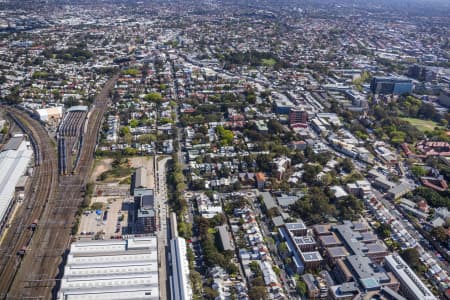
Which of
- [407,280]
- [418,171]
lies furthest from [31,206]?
[418,171]

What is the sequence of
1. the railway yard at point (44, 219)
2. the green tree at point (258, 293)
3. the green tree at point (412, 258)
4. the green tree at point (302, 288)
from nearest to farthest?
1. the green tree at point (258, 293)
2. the green tree at point (302, 288)
3. the railway yard at point (44, 219)
4. the green tree at point (412, 258)

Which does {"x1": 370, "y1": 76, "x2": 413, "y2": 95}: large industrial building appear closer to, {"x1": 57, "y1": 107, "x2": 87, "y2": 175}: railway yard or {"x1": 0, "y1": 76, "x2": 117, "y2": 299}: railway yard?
{"x1": 0, "y1": 76, "x2": 117, "y2": 299}: railway yard

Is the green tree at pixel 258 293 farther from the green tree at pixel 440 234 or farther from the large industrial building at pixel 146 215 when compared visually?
the green tree at pixel 440 234

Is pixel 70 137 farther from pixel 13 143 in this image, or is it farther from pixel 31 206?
pixel 31 206

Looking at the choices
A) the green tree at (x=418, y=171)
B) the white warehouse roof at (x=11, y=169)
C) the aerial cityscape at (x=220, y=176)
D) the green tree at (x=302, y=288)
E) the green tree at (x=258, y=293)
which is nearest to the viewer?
the green tree at (x=258, y=293)

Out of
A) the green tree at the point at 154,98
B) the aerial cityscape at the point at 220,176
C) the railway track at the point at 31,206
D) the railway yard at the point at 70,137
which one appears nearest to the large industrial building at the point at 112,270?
the aerial cityscape at the point at 220,176

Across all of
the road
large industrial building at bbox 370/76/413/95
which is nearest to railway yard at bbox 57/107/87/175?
the road

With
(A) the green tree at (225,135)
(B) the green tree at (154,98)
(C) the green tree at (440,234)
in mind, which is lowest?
(C) the green tree at (440,234)

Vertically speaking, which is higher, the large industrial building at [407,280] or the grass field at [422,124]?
the grass field at [422,124]
